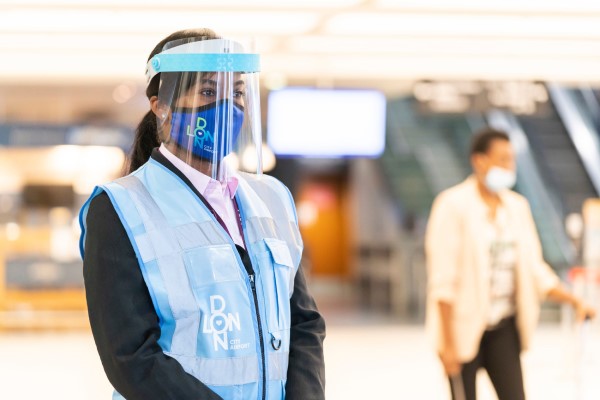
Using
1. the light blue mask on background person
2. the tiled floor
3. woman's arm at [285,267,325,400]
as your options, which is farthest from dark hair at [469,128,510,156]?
woman's arm at [285,267,325,400]

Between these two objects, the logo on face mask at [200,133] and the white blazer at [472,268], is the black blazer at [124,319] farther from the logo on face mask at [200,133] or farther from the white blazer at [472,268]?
the white blazer at [472,268]

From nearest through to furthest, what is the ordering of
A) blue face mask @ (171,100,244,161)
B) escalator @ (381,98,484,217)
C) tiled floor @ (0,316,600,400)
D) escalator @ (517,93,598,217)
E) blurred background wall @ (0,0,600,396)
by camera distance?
blue face mask @ (171,100,244,161) → blurred background wall @ (0,0,600,396) → tiled floor @ (0,316,600,400) → escalator @ (517,93,598,217) → escalator @ (381,98,484,217)

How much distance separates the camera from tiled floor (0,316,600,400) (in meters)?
6.72

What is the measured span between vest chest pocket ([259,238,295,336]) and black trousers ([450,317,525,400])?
205cm

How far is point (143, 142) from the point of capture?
1952mm

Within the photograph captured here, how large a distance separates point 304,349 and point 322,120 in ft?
22.4

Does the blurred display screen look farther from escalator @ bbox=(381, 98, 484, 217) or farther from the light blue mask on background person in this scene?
the light blue mask on background person

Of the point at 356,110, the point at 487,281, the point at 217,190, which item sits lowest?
the point at 487,281

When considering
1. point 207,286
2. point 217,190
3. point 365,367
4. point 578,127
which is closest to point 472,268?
point 217,190

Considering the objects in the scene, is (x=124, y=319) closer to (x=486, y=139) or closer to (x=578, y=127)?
(x=486, y=139)

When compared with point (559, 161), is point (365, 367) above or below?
below

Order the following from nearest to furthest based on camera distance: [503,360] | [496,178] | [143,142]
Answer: [143,142], [503,360], [496,178]

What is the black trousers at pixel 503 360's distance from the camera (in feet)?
11.7

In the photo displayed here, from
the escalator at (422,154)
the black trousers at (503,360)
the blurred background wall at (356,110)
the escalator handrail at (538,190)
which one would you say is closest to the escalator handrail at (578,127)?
the blurred background wall at (356,110)
